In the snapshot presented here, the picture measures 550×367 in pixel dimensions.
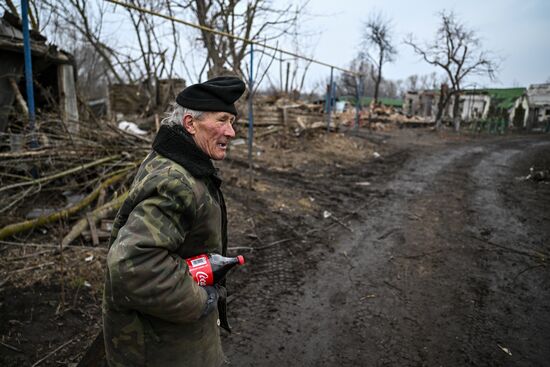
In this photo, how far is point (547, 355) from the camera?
9.09 ft

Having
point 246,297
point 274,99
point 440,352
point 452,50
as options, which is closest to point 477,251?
point 440,352

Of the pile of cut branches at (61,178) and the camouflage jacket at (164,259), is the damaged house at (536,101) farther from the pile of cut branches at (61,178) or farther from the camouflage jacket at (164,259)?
the camouflage jacket at (164,259)

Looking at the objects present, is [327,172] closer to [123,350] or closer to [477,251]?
[477,251]

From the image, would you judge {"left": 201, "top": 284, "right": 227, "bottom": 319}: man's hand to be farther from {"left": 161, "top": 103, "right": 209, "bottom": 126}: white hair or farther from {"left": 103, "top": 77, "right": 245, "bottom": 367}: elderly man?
{"left": 161, "top": 103, "right": 209, "bottom": 126}: white hair

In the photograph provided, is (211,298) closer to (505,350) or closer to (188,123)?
(188,123)

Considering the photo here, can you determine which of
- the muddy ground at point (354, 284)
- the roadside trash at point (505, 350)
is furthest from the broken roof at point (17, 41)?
the roadside trash at point (505, 350)

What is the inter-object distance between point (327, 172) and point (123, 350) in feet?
27.7

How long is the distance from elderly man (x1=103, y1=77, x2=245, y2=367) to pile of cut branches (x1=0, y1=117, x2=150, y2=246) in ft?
10.3

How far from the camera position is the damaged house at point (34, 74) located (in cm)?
562

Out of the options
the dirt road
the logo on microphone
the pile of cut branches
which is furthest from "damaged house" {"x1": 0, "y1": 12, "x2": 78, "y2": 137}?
the logo on microphone

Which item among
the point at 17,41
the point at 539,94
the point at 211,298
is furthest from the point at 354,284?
the point at 539,94

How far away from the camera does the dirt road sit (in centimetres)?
284

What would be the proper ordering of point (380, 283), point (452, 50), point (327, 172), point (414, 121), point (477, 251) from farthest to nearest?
point (414, 121) → point (452, 50) → point (327, 172) → point (477, 251) → point (380, 283)

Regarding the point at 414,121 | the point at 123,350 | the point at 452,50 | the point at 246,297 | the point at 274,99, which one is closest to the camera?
the point at 123,350
